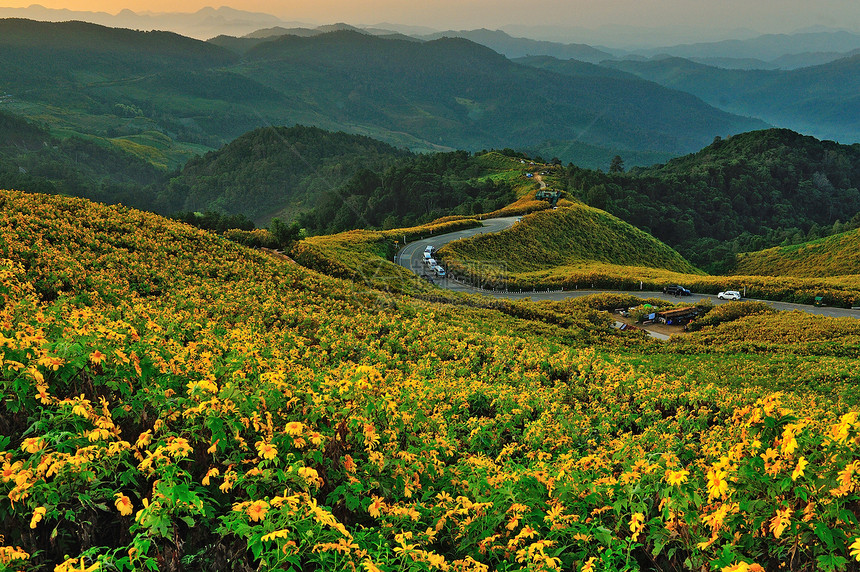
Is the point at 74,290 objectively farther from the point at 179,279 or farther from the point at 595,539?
the point at 595,539

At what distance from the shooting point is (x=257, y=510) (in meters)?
3.60

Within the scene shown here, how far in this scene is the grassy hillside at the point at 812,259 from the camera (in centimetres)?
6138

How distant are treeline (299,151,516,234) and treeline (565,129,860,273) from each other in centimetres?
1902

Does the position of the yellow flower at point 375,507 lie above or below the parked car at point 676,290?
above

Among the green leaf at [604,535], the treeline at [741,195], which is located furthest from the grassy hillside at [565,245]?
the green leaf at [604,535]

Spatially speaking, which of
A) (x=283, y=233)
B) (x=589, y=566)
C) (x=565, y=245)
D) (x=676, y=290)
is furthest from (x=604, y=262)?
(x=589, y=566)

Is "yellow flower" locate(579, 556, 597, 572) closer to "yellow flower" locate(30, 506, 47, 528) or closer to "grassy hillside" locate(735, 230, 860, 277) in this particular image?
"yellow flower" locate(30, 506, 47, 528)

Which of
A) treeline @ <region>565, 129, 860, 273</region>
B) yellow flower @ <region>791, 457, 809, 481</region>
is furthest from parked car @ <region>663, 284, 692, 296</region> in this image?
treeline @ <region>565, 129, 860, 273</region>

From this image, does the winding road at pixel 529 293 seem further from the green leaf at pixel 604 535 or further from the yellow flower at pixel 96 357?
the yellow flower at pixel 96 357

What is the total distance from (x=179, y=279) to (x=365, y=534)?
1305 centimetres

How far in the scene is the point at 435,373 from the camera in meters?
11.7

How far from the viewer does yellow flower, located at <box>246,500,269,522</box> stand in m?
3.55

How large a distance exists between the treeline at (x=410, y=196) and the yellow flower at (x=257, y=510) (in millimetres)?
81989

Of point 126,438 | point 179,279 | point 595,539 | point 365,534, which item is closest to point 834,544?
point 595,539
